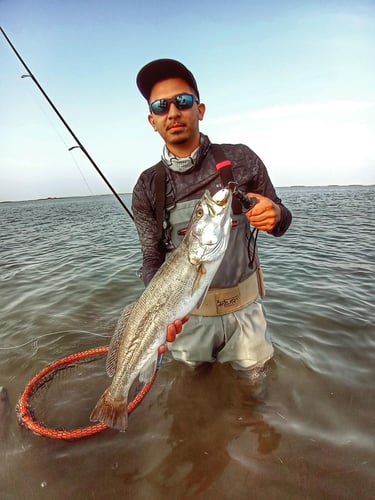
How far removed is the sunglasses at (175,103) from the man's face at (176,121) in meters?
0.03

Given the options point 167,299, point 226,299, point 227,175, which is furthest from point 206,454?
point 227,175

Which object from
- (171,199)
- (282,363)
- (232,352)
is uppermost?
(171,199)

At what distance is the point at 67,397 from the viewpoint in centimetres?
418

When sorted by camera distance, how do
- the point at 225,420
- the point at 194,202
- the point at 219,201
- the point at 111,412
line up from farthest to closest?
1. the point at 225,420
2. the point at 194,202
3. the point at 111,412
4. the point at 219,201

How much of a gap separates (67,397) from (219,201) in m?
3.71

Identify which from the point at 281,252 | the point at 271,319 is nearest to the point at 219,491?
the point at 271,319

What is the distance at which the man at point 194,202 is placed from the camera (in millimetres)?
3285

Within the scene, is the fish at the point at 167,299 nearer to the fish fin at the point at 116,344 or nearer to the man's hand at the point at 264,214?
the fish fin at the point at 116,344

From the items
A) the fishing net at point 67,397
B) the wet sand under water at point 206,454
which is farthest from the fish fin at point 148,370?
the wet sand under water at point 206,454

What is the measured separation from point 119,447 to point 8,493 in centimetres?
112

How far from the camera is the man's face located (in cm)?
322

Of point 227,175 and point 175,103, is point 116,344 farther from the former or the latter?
point 175,103

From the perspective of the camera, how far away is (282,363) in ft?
15.5

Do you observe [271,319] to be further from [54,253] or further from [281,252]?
[54,253]
